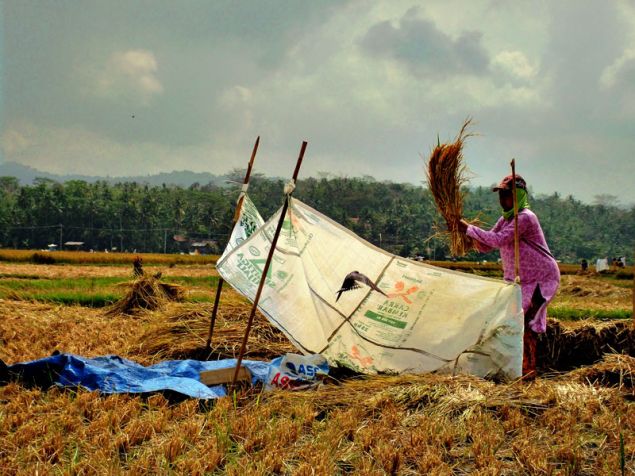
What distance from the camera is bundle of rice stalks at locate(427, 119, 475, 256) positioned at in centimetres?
513

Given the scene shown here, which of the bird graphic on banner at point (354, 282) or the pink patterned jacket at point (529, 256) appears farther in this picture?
the pink patterned jacket at point (529, 256)

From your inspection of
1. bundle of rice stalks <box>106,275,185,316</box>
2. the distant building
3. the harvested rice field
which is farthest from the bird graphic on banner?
the distant building

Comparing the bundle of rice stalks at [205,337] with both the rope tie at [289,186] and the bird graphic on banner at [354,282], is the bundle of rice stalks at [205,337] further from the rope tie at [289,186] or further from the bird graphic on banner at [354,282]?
the rope tie at [289,186]

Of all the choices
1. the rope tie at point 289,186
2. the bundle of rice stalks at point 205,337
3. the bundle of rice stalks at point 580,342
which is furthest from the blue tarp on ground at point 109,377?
the bundle of rice stalks at point 580,342

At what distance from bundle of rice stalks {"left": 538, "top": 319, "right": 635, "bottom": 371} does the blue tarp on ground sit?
330 centimetres

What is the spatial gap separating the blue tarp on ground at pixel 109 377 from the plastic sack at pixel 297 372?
0.43 ft

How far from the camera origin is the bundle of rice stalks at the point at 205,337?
5.55m

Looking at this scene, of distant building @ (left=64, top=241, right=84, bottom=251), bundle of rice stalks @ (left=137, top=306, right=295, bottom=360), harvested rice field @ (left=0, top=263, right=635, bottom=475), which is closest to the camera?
harvested rice field @ (left=0, top=263, right=635, bottom=475)

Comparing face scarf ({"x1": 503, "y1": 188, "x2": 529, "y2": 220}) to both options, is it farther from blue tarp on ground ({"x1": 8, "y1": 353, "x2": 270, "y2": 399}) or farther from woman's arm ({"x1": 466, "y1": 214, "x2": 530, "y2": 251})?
blue tarp on ground ({"x1": 8, "y1": 353, "x2": 270, "y2": 399})

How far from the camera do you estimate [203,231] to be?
77.1m

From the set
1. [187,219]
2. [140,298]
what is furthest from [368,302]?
[187,219]

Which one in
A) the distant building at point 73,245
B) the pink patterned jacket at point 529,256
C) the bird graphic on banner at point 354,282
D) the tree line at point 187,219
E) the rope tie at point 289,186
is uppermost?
the rope tie at point 289,186

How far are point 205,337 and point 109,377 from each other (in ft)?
5.82

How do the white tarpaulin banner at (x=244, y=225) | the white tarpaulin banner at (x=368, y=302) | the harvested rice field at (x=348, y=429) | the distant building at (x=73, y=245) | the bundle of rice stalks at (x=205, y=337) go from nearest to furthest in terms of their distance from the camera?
the harvested rice field at (x=348, y=429) < the white tarpaulin banner at (x=368, y=302) < the white tarpaulin banner at (x=244, y=225) < the bundle of rice stalks at (x=205, y=337) < the distant building at (x=73, y=245)
